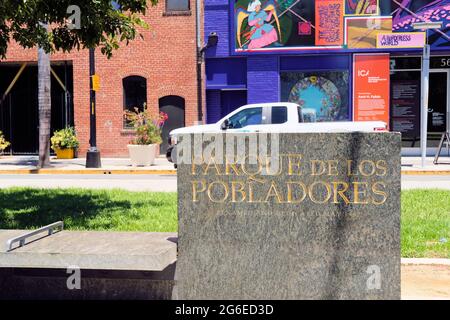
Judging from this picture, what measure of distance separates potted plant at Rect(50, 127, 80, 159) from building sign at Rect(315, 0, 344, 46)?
1009cm

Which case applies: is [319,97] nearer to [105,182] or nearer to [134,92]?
[134,92]

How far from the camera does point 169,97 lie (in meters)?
23.3

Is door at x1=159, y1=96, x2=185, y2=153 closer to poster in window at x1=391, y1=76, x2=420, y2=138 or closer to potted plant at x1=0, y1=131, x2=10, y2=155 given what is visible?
potted plant at x1=0, y1=131, x2=10, y2=155

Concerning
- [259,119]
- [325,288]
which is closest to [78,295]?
[325,288]

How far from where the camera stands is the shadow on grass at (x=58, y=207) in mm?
8453

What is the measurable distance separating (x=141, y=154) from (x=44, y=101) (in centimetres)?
359

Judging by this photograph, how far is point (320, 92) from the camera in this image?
2252cm

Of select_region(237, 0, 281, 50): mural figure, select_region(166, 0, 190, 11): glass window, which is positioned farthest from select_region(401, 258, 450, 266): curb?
select_region(166, 0, 190, 11): glass window

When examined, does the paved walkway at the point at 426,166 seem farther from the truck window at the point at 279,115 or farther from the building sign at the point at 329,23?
the building sign at the point at 329,23

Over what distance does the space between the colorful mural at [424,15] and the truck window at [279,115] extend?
7.14 meters

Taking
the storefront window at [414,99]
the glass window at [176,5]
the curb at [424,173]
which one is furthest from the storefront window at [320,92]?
the curb at [424,173]

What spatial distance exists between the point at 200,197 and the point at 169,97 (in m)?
19.2

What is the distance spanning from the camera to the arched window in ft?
77.3

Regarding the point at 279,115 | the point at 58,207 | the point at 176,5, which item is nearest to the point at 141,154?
the point at 279,115
